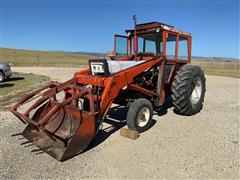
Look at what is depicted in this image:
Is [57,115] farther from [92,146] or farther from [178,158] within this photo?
[178,158]

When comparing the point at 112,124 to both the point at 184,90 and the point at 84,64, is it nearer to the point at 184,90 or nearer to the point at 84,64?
the point at 184,90

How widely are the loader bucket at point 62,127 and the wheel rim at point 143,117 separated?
4.00ft

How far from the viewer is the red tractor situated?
3.38 m

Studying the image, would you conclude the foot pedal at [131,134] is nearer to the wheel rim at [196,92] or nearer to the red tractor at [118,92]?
the red tractor at [118,92]

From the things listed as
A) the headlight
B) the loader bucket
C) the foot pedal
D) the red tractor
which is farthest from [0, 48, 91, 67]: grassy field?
the foot pedal

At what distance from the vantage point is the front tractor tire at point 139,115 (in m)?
4.10

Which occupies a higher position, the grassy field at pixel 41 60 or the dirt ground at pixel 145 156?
the grassy field at pixel 41 60

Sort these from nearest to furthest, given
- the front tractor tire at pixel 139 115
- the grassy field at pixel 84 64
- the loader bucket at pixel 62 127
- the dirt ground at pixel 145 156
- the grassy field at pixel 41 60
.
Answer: the dirt ground at pixel 145 156
the loader bucket at pixel 62 127
the front tractor tire at pixel 139 115
the grassy field at pixel 84 64
the grassy field at pixel 41 60

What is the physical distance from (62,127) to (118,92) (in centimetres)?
125

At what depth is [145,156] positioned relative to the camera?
338 cm

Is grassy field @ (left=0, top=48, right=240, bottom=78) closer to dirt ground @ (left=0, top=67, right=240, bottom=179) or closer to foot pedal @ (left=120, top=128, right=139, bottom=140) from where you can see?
dirt ground @ (left=0, top=67, right=240, bottom=179)

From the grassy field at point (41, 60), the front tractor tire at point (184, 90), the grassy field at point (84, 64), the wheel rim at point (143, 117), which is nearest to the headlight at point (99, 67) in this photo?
the wheel rim at point (143, 117)

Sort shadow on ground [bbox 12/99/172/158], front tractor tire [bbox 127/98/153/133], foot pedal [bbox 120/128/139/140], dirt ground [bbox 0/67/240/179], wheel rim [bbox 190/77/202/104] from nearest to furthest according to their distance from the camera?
dirt ground [bbox 0/67/240/179] → shadow on ground [bbox 12/99/172/158] → foot pedal [bbox 120/128/139/140] → front tractor tire [bbox 127/98/153/133] → wheel rim [bbox 190/77/202/104]

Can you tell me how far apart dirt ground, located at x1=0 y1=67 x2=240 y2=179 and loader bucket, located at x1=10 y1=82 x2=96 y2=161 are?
0.16 meters
